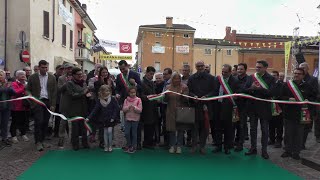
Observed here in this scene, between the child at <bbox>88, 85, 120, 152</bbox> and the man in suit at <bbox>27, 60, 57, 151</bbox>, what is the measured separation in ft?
3.41

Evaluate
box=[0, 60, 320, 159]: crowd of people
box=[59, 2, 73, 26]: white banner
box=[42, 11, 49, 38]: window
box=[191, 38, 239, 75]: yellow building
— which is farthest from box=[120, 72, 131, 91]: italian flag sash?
box=[191, 38, 239, 75]: yellow building

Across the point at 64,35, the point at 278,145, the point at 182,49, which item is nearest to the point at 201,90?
the point at 278,145

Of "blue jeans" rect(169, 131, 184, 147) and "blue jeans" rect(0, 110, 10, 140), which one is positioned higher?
"blue jeans" rect(0, 110, 10, 140)

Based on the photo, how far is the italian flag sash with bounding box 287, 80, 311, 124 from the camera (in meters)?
7.54

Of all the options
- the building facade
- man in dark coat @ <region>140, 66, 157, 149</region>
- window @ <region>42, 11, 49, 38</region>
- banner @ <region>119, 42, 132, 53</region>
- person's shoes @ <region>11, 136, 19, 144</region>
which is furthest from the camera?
the building facade

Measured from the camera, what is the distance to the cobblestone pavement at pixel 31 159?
255 inches

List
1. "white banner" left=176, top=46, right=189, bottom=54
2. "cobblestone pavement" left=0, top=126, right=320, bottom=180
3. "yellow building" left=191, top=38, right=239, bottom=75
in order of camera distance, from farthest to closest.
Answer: "yellow building" left=191, top=38, right=239, bottom=75 → "white banner" left=176, top=46, right=189, bottom=54 → "cobblestone pavement" left=0, top=126, right=320, bottom=180

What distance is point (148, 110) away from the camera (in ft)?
27.8

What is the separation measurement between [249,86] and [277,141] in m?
1.99

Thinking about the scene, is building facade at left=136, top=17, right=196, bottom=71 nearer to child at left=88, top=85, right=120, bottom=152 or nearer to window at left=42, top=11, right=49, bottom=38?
window at left=42, top=11, right=49, bottom=38

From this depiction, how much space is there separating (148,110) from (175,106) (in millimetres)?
683

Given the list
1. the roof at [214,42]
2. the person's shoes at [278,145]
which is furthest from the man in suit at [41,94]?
the roof at [214,42]

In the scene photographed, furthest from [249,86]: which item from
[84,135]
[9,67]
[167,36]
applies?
[167,36]

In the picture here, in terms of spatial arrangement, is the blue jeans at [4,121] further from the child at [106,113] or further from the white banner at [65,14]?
the white banner at [65,14]
